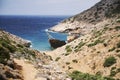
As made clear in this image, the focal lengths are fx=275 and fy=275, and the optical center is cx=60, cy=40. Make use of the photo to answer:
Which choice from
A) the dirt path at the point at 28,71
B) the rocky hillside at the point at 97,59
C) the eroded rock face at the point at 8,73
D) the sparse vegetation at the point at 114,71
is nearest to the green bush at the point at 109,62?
the rocky hillside at the point at 97,59

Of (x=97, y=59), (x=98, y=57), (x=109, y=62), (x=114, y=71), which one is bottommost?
(x=114, y=71)

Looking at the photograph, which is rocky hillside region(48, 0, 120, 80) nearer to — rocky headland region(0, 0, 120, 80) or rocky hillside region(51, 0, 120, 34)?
rocky headland region(0, 0, 120, 80)

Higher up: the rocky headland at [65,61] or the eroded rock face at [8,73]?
the rocky headland at [65,61]

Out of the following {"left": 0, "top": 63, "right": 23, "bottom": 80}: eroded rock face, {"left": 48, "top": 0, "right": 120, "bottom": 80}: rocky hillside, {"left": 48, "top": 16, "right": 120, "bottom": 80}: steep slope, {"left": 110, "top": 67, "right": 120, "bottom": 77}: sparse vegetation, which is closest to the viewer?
{"left": 0, "top": 63, "right": 23, "bottom": 80}: eroded rock face

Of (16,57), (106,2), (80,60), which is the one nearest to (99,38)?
(80,60)

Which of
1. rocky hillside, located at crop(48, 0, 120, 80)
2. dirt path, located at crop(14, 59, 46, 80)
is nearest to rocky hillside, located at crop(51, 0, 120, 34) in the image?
rocky hillside, located at crop(48, 0, 120, 80)

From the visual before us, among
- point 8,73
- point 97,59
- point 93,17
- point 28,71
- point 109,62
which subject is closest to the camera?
point 8,73

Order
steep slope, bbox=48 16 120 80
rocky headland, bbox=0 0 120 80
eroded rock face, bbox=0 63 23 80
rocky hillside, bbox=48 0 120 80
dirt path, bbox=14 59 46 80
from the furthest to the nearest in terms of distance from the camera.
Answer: steep slope, bbox=48 16 120 80 → rocky hillside, bbox=48 0 120 80 → rocky headland, bbox=0 0 120 80 → dirt path, bbox=14 59 46 80 → eroded rock face, bbox=0 63 23 80

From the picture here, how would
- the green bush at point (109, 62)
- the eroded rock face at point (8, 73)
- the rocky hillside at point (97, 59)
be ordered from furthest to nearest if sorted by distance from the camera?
1. the green bush at point (109, 62)
2. the rocky hillside at point (97, 59)
3. the eroded rock face at point (8, 73)

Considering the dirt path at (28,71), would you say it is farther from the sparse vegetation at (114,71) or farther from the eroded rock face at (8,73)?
the sparse vegetation at (114,71)

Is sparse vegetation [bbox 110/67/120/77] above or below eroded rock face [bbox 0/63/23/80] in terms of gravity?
above

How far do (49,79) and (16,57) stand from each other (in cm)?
774

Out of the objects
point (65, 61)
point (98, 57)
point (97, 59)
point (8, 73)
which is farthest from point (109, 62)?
point (8, 73)

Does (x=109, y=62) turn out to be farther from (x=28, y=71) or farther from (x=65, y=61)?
(x=28, y=71)
